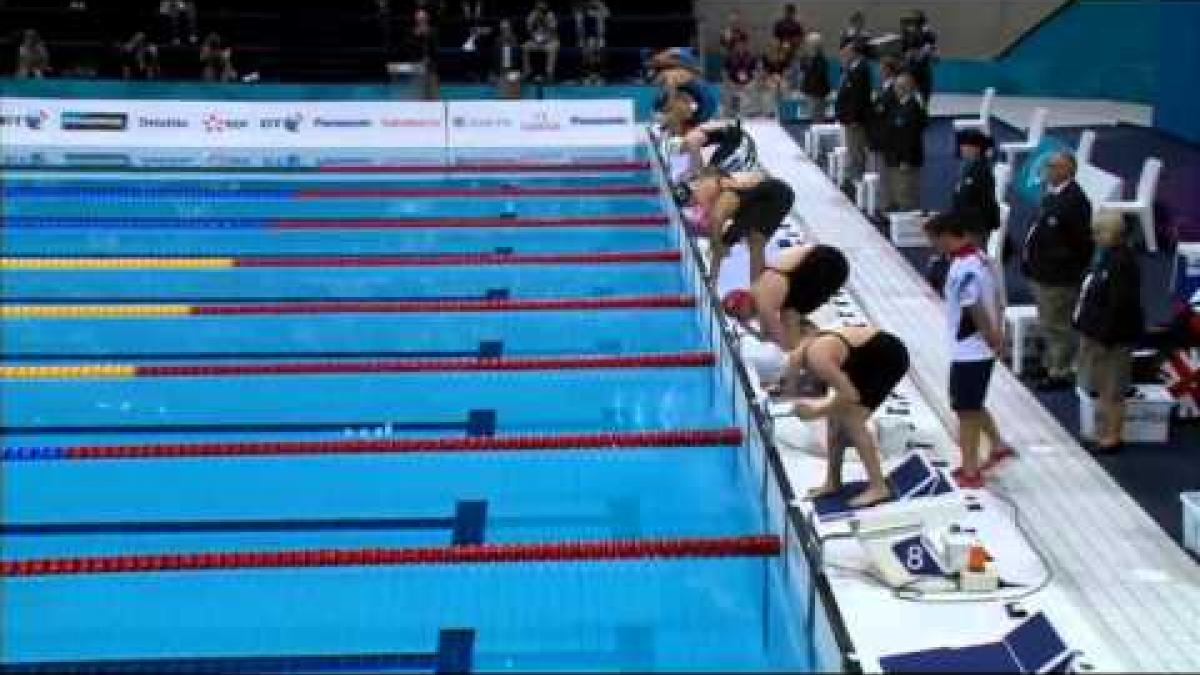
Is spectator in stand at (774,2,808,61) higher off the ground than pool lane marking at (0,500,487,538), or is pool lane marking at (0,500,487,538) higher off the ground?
spectator in stand at (774,2,808,61)

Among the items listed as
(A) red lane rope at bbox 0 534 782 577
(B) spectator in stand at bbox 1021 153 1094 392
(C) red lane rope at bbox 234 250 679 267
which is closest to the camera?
(A) red lane rope at bbox 0 534 782 577

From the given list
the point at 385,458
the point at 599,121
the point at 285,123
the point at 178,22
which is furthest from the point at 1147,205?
the point at 178,22

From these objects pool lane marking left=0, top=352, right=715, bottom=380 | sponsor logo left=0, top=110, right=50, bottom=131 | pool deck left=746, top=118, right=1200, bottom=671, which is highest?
sponsor logo left=0, top=110, right=50, bottom=131

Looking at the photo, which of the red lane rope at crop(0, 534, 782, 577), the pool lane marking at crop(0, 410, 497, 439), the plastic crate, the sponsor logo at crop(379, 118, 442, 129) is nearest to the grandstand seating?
the sponsor logo at crop(379, 118, 442, 129)

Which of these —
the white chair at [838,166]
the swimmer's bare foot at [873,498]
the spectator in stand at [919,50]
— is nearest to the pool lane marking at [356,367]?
the swimmer's bare foot at [873,498]

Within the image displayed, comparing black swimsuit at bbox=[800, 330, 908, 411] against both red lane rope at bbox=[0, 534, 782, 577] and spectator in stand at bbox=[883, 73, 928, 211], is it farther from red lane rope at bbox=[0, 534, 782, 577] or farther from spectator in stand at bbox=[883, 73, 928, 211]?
spectator in stand at bbox=[883, 73, 928, 211]

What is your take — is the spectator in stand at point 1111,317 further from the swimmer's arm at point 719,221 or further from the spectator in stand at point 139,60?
the spectator in stand at point 139,60

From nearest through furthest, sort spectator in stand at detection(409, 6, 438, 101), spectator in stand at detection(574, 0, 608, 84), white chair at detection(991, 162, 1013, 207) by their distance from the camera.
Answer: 1. white chair at detection(991, 162, 1013, 207)
2. spectator in stand at detection(409, 6, 438, 101)
3. spectator in stand at detection(574, 0, 608, 84)

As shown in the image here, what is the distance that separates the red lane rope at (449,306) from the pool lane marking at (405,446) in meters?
2.49

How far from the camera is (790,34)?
1847 cm

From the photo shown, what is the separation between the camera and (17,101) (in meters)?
15.9

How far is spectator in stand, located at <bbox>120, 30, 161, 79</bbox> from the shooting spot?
18.3 m

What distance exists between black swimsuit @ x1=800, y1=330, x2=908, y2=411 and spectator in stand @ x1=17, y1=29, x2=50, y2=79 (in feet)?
48.4

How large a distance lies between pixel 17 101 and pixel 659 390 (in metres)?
10.8
